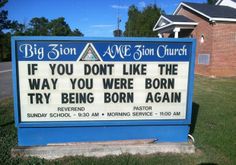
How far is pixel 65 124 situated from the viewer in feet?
13.4

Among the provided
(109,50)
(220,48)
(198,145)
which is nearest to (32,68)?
(109,50)

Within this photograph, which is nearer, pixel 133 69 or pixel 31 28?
pixel 133 69

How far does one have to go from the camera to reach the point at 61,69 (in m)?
3.99

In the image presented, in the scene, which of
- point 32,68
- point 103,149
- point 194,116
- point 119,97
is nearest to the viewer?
point 32,68

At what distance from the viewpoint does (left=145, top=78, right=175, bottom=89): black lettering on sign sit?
4172mm

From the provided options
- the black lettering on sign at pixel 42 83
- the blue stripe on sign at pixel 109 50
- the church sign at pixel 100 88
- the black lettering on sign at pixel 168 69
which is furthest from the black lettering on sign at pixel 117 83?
the black lettering on sign at pixel 42 83

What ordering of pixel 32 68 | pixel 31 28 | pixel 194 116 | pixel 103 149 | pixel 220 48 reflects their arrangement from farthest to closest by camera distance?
pixel 31 28
pixel 220 48
pixel 194 116
pixel 103 149
pixel 32 68

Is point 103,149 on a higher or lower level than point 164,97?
lower

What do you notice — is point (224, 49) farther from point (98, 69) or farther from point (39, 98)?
point (39, 98)

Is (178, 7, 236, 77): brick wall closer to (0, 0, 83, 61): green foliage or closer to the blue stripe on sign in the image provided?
the blue stripe on sign

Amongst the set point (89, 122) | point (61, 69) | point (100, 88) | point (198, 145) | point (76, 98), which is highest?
point (61, 69)

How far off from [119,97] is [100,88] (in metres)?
0.35

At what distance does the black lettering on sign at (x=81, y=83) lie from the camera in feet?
13.2

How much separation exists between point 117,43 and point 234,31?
17.5m
